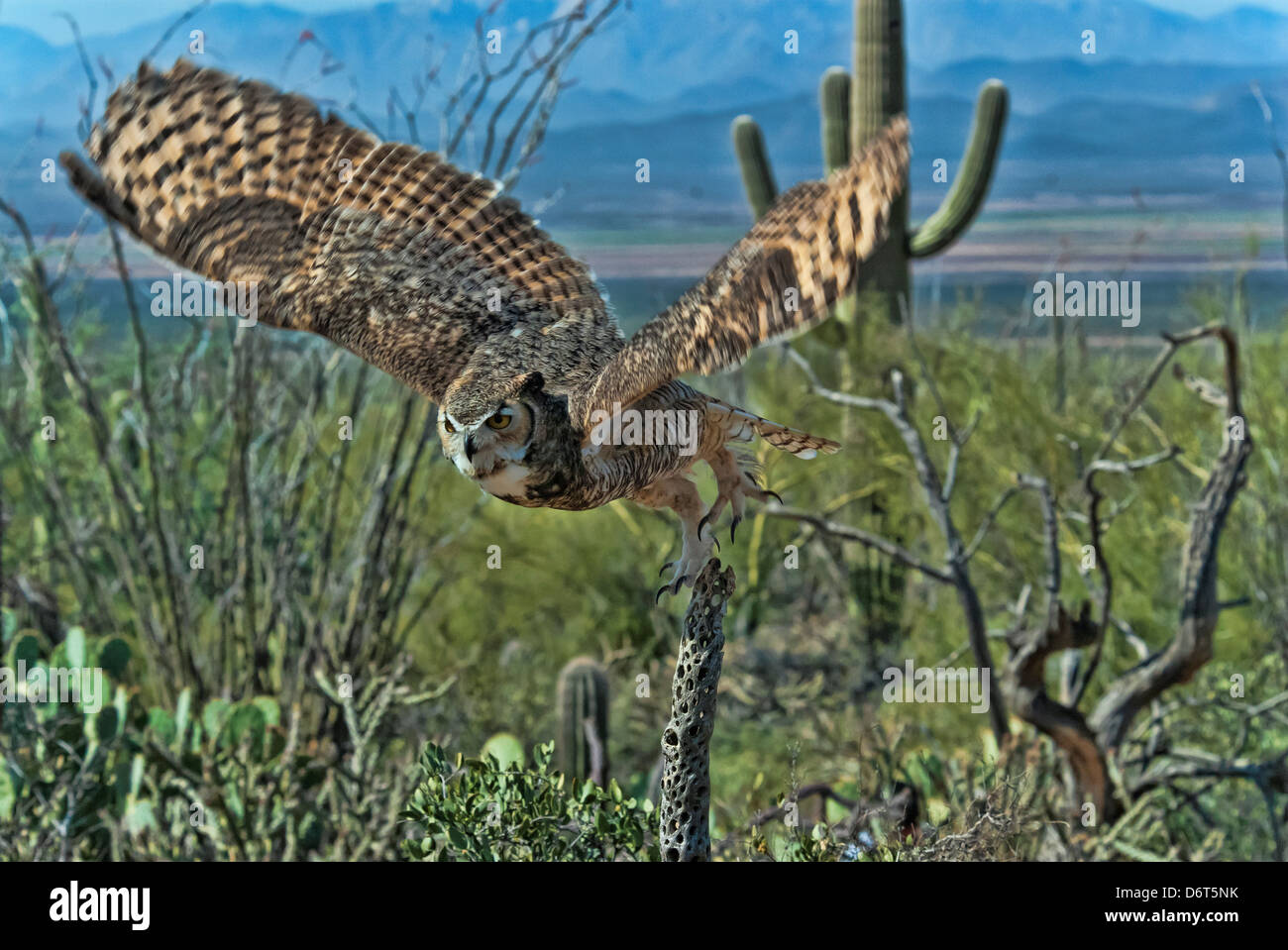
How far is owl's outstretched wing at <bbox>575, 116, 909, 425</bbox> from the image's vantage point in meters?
1.40

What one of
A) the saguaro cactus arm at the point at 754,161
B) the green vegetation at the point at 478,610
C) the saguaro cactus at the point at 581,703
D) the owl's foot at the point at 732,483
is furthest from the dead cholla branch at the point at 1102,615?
the saguaro cactus arm at the point at 754,161

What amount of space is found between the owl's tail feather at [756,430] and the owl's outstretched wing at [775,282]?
0.79ft


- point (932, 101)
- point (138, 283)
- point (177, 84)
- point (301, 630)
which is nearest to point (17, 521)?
point (138, 283)

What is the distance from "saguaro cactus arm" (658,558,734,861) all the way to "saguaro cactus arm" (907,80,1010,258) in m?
3.14

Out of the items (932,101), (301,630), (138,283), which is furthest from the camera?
(932,101)

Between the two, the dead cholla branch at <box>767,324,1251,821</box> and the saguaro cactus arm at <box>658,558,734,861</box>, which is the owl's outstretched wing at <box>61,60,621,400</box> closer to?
the saguaro cactus arm at <box>658,558,734,861</box>

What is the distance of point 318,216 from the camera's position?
2125 mm

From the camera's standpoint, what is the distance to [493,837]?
6.32 ft

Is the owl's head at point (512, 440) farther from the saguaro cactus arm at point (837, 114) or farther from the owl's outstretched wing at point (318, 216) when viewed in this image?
the saguaro cactus arm at point (837, 114)

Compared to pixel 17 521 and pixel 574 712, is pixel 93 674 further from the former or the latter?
pixel 17 521

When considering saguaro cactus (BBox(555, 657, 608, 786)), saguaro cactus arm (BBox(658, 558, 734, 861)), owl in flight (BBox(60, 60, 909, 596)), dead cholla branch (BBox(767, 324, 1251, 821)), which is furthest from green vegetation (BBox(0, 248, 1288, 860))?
owl in flight (BBox(60, 60, 909, 596))

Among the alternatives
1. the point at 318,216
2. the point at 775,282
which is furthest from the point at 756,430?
the point at 318,216

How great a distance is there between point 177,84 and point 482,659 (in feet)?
9.19

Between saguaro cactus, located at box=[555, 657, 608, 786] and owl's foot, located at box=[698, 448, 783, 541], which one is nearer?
owl's foot, located at box=[698, 448, 783, 541]
